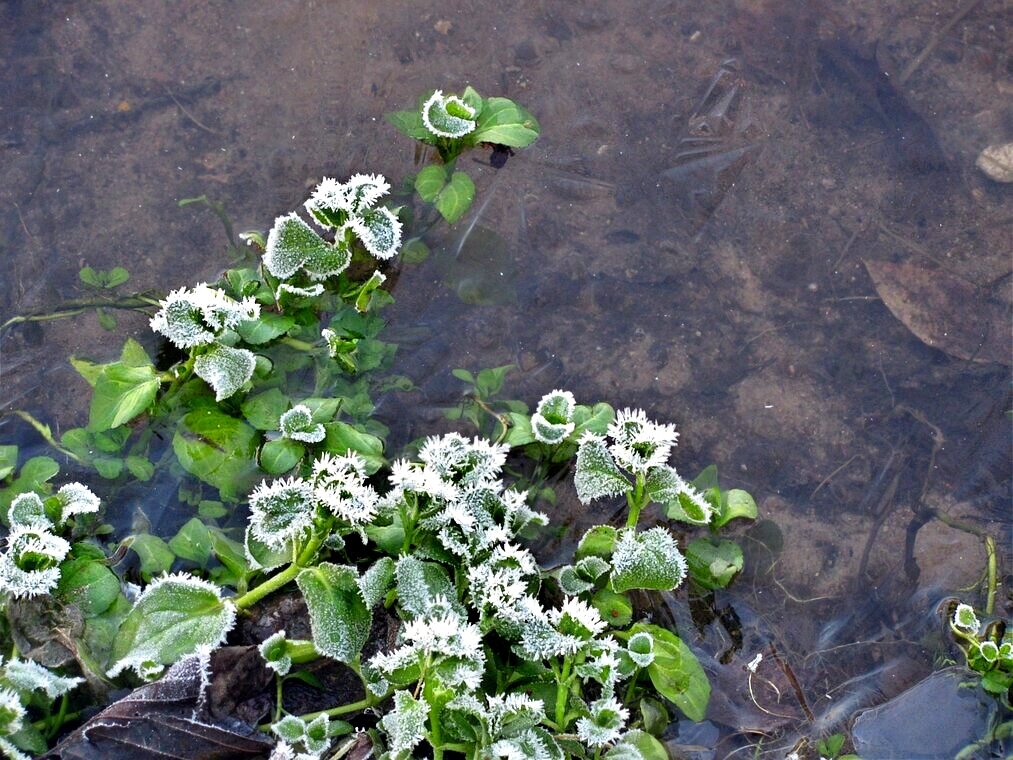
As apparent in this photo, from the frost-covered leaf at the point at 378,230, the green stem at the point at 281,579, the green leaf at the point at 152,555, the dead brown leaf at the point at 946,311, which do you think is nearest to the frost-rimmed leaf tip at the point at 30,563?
the green leaf at the point at 152,555

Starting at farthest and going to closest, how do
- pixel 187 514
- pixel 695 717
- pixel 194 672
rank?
pixel 187 514 < pixel 695 717 < pixel 194 672

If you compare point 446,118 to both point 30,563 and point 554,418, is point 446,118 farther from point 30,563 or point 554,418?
point 30,563

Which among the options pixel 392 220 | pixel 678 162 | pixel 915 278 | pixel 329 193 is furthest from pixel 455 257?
pixel 915 278

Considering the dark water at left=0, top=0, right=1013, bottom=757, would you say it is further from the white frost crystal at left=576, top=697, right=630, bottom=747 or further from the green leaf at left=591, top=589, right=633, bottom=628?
the white frost crystal at left=576, top=697, right=630, bottom=747

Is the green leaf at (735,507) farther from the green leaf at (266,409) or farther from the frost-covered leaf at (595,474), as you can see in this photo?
the green leaf at (266,409)

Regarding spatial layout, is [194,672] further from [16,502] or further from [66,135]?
[66,135]
